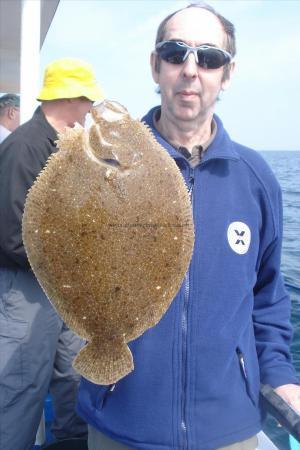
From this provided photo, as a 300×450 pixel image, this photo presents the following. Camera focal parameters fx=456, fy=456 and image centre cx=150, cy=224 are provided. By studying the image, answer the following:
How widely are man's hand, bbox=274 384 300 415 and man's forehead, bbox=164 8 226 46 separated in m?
1.59

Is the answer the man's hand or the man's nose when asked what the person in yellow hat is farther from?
the man's hand

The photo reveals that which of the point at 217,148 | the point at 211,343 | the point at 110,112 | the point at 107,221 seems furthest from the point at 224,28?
the point at 211,343

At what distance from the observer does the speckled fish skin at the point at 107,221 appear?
156 cm

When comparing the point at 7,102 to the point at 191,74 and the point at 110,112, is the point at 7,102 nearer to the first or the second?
the point at 191,74

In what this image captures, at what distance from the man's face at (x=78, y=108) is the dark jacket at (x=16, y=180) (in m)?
0.46

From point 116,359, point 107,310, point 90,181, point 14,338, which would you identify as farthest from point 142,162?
point 14,338

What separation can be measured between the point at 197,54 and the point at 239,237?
2.68 feet

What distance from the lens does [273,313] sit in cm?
234

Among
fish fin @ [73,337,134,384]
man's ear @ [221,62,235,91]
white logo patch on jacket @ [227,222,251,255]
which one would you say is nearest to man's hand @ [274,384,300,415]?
white logo patch on jacket @ [227,222,251,255]

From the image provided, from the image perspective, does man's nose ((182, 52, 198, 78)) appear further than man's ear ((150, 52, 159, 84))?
No

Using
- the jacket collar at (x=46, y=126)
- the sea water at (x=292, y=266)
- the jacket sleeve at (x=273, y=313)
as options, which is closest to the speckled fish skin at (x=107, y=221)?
the jacket sleeve at (x=273, y=313)

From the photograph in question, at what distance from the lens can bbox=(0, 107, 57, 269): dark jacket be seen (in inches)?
115

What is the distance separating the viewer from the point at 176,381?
1929mm

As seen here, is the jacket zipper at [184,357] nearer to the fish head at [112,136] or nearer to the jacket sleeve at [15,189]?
the fish head at [112,136]
